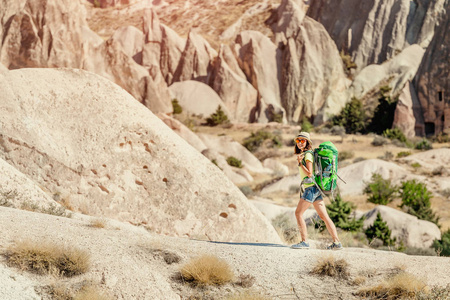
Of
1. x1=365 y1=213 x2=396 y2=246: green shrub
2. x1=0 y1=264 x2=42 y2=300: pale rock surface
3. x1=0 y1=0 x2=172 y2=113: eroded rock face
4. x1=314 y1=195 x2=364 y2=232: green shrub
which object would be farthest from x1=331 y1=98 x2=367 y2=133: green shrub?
x1=0 y1=264 x2=42 y2=300: pale rock surface

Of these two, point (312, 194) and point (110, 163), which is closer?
point (312, 194)

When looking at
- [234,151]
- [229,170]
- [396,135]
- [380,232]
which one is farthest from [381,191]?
[396,135]

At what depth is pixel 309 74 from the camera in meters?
49.2

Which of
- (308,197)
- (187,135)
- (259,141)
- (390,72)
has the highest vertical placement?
(308,197)

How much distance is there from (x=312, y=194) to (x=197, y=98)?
131 feet

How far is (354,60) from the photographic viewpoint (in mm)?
53250

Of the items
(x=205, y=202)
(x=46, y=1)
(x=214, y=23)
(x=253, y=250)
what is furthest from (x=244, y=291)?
(x=214, y=23)

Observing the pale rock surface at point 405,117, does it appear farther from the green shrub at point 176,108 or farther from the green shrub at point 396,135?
the green shrub at point 176,108

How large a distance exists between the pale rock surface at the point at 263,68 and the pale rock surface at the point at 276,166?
1760 cm

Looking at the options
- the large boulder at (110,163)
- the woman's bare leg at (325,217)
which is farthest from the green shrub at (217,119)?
the woman's bare leg at (325,217)

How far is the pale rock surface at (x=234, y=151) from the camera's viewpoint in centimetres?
2835

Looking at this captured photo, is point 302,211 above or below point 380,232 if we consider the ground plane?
above

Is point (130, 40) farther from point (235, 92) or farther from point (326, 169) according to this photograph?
point (326, 169)

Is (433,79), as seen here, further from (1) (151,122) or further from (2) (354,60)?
(1) (151,122)
